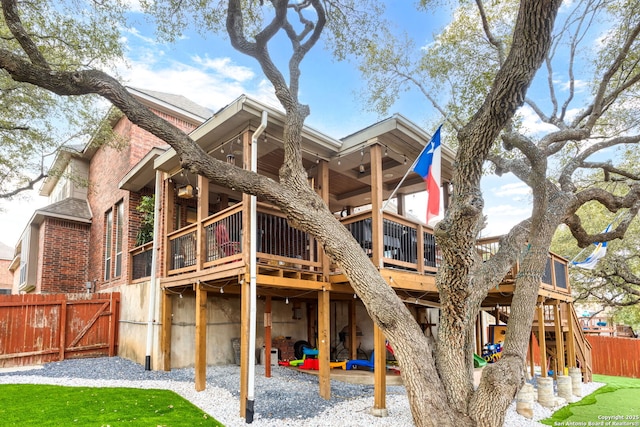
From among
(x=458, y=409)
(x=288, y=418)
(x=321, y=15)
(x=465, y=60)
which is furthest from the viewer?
(x=465, y=60)

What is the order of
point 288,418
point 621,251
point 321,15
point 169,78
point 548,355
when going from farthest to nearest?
point 621,251 → point 169,78 → point 548,355 → point 321,15 → point 288,418

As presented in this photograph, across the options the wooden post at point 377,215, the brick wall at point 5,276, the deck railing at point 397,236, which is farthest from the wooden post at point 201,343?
the brick wall at point 5,276

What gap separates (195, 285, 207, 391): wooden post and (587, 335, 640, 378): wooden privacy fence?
54.4ft

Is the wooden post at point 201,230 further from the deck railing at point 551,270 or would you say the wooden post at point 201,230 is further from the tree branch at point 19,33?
the deck railing at point 551,270

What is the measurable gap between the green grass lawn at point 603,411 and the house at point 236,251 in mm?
1192

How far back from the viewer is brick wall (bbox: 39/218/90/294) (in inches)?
556

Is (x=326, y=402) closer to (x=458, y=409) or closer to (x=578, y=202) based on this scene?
(x=458, y=409)

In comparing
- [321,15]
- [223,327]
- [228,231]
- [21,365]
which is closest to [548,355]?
[223,327]

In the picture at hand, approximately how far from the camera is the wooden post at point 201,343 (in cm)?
800

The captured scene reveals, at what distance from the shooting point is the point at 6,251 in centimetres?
3816

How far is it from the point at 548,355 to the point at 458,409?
10.3 m

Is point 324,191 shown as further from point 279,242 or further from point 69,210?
point 69,210

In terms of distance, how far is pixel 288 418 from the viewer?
6.58 m

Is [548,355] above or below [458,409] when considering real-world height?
below
